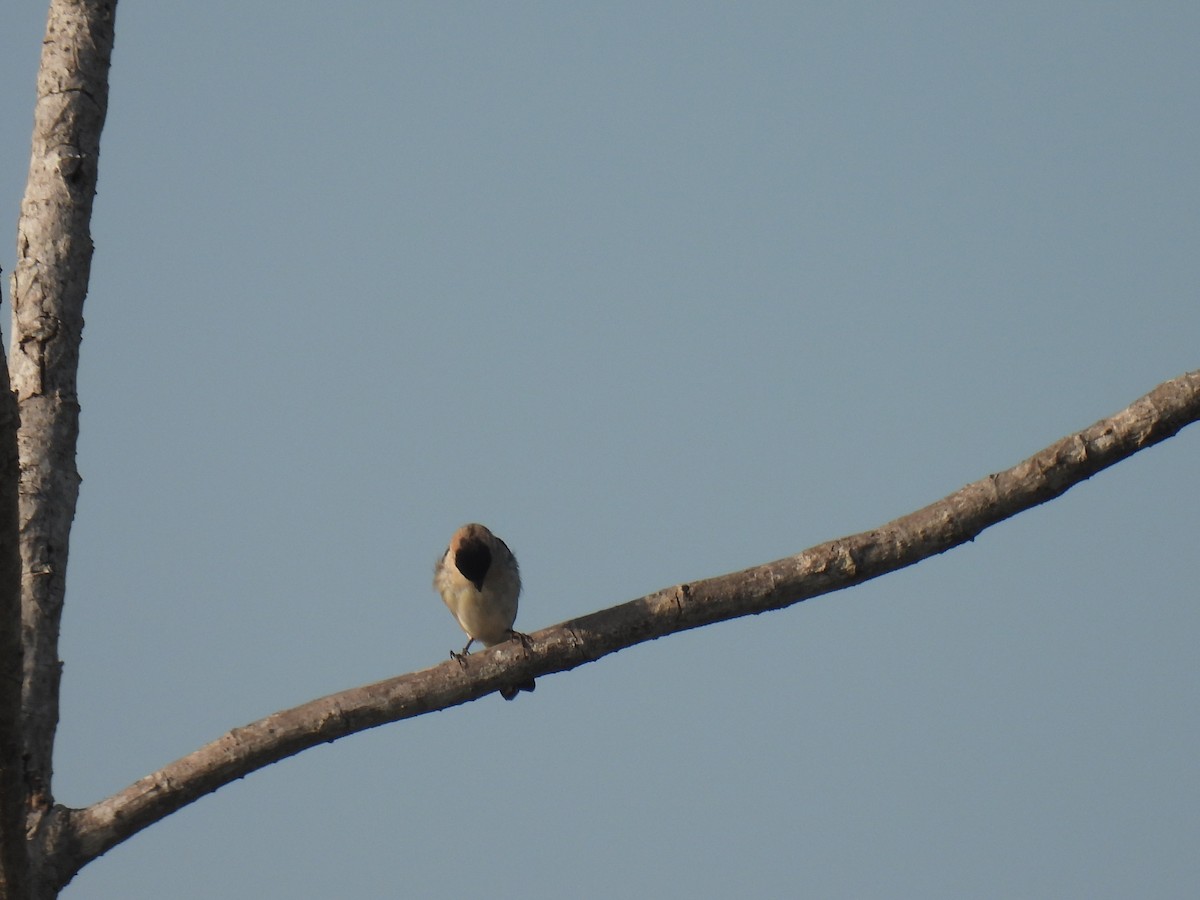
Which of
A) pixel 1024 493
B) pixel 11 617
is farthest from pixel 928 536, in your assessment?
pixel 11 617

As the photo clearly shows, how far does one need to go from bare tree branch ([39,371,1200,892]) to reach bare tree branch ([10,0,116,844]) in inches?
16.7

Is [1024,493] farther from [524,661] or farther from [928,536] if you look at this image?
[524,661]

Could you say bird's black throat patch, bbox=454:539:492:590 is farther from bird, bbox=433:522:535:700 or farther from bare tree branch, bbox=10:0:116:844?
bare tree branch, bbox=10:0:116:844

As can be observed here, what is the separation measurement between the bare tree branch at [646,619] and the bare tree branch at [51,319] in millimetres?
425

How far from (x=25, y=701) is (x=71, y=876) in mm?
698

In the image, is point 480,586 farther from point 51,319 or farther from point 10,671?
point 10,671

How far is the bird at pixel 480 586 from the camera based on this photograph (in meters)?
8.74

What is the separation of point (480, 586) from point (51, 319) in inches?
137

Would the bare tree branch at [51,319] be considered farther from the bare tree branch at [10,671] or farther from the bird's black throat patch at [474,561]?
the bird's black throat patch at [474,561]

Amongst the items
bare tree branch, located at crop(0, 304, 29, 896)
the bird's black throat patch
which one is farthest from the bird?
bare tree branch, located at crop(0, 304, 29, 896)

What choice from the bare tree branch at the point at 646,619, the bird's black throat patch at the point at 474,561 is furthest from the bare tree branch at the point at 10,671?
the bird's black throat patch at the point at 474,561

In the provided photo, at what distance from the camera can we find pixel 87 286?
6270 millimetres

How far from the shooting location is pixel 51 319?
19.9 feet

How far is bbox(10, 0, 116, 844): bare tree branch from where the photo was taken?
552cm
